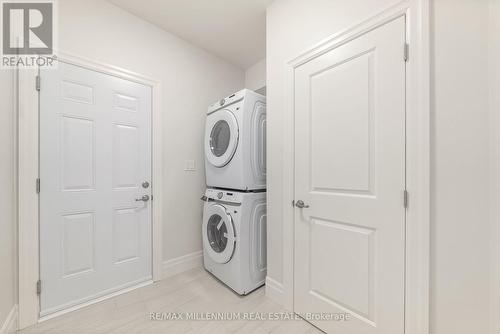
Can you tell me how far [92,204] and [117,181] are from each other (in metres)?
0.25

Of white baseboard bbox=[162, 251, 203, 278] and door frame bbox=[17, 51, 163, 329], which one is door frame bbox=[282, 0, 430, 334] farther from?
door frame bbox=[17, 51, 163, 329]

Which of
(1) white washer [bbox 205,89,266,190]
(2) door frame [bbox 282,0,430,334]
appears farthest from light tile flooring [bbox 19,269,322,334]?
(1) white washer [bbox 205,89,266,190]

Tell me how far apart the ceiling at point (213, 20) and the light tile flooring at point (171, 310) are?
2.48 meters

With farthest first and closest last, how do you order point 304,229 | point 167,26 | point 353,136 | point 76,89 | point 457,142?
1. point 167,26
2. point 76,89
3. point 304,229
4. point 353,136
5. point 457,142

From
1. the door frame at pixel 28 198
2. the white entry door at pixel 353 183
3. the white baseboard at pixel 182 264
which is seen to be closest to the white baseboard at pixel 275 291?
the white entry door at pixel 353 183

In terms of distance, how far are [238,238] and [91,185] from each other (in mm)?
1267

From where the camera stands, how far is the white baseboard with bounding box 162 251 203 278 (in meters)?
2.16

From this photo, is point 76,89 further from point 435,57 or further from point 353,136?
point 435,57

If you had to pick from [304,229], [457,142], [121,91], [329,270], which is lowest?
[329,270]

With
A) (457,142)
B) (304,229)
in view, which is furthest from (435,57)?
(304,229)

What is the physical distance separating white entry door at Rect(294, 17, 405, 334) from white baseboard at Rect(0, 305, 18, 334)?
1798 mm

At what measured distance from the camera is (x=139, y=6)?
187cm

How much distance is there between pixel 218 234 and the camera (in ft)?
6.74

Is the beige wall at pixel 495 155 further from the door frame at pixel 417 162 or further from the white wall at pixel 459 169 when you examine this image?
the door frame at pixel 417 162
